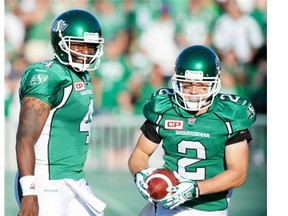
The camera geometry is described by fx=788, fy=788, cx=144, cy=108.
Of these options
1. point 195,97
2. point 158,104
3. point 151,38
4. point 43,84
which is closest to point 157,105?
point 158,104

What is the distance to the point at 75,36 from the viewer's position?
452cm

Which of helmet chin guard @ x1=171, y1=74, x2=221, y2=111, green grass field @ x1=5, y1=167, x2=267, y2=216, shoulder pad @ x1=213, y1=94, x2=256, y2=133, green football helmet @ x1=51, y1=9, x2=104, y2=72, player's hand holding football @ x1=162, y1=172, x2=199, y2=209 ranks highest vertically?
green football helmet @ x1=51, y1=9, x2=104, y2=72

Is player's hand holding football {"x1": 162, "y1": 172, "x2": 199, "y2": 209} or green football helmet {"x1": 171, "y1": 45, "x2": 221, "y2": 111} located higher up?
green football helmet {"x1": 171, "y1": 45, "x2": 221, "y2": 111}

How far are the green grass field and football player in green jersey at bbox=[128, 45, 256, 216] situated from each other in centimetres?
276

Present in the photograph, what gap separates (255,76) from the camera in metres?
9.42

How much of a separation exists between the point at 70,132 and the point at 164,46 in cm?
507

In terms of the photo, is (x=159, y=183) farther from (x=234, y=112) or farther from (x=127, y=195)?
(x=127, y=195)

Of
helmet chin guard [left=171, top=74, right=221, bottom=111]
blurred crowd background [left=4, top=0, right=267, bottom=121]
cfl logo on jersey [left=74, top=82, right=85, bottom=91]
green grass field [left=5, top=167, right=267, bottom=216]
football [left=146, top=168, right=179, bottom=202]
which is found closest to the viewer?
football [left=146, top=168, right=179, bottom=202]

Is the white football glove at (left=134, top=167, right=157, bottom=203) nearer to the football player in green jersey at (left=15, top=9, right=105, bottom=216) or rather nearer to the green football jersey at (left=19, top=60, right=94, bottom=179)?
the football player in green jersey at (left=15, top=9, right=105, bottom=216)

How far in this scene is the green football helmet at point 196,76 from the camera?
173 inches

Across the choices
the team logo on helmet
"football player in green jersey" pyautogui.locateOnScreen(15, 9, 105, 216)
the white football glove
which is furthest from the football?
the team logo on helmet

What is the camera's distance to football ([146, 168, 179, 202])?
13.9ft

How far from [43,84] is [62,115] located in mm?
254
